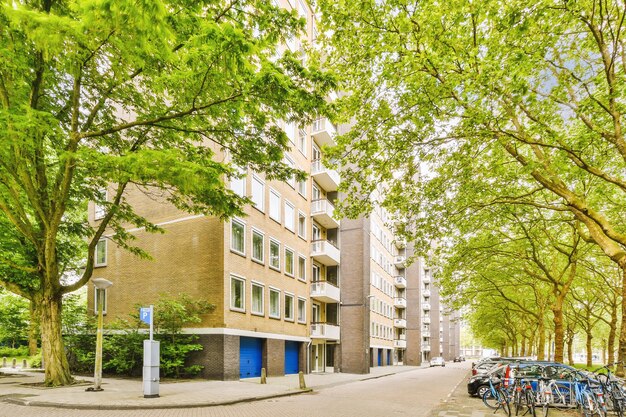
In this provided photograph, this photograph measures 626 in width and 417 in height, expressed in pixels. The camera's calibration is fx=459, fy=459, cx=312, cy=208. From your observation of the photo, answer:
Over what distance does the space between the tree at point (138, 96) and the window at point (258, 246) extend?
26.6ft

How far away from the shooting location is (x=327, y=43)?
495 inches

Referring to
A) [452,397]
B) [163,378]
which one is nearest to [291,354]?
[163,378]

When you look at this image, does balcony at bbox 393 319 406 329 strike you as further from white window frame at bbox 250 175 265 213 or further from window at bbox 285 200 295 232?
white window frame at bbox 250 175 265 213

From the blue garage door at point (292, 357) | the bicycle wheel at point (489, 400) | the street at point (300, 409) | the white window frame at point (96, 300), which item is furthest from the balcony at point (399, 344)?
the bicycle wheel at point (489, 400)

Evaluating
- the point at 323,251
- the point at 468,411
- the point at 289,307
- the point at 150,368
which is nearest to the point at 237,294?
the point at 289,307

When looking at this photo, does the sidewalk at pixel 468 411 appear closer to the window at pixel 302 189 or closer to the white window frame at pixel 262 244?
the white window frame at pixel 262 244

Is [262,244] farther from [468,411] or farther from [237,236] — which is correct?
[468,411]

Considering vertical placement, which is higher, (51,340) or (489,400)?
(51,340)

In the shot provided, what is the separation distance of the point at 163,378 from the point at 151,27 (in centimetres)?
1670

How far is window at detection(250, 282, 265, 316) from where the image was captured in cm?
2344

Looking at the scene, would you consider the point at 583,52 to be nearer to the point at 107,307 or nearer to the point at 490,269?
the point at 490,269

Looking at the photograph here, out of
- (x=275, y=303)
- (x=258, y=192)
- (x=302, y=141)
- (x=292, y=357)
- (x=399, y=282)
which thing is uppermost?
(x=302, y=141)

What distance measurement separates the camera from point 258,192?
24.8 metres

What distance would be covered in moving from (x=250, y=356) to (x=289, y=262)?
7004mm
